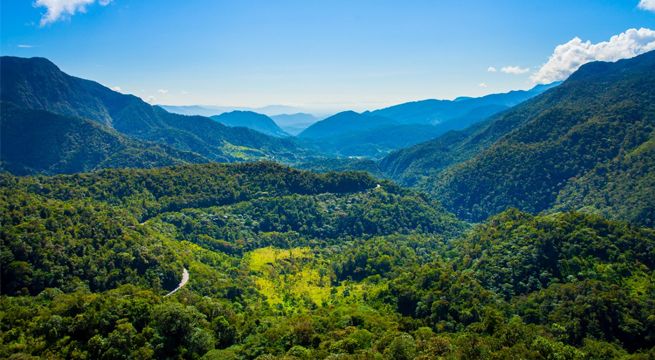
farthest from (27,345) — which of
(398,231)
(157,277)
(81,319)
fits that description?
(398,231)

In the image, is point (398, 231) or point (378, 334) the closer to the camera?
point (378, 334)

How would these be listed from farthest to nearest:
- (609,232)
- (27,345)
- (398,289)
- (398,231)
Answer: (398,231)
(609,232)
(398,289)
(27,345)

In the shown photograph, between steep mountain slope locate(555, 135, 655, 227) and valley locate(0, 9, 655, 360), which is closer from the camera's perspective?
valley locate(0, 9, 655, 360)

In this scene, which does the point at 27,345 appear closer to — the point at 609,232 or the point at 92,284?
the point at 92,284

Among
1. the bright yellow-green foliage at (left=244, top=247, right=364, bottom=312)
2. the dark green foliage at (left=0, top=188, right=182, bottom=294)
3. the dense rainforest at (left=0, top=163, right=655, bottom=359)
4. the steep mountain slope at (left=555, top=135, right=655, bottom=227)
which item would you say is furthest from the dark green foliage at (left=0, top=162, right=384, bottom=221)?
the steep mountain slope at (left=555, top=135, right=655, bottom=227)

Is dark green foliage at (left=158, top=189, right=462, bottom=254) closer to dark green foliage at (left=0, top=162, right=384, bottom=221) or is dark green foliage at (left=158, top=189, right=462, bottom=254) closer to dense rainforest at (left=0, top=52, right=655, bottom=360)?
dense rainforest at (left=0, top=52, right=655, bottom=360)

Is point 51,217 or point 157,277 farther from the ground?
point 51,217

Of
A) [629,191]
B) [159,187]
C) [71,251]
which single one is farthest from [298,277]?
[629,191]

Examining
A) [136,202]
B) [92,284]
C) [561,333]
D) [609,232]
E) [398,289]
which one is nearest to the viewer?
[561,333]
